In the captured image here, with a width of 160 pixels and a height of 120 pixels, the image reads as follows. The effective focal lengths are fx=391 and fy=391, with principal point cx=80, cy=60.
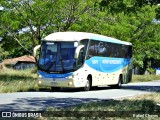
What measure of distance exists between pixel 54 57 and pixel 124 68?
10.3m

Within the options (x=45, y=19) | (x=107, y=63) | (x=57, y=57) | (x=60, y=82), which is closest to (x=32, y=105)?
(x=60, y=82)

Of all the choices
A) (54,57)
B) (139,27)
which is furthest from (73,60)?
(139,27)

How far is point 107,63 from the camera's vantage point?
27.6 m

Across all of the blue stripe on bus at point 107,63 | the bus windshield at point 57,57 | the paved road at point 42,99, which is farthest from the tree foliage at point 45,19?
the paved road at point 42,99

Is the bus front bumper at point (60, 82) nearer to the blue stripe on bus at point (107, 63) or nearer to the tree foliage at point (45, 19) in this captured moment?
the blue stripe on bus at point (107, 63)

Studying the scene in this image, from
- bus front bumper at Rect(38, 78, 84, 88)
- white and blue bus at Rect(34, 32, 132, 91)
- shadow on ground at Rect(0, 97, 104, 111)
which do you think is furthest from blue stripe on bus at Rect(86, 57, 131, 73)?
shadow on ground at Rect(0, 97, 104, 111)

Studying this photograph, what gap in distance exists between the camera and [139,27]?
48812mm

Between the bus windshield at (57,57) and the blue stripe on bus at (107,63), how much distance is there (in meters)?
1.80

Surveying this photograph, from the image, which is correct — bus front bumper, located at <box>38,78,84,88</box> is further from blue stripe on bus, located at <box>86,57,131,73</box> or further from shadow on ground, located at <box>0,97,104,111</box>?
shadow on ground, located at <box>0,97,104,111</box>

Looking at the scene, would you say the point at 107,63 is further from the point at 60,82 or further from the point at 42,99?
the point at 42,99

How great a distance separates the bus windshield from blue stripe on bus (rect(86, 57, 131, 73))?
1799mm

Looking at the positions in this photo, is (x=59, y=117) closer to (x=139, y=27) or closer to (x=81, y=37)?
(x=81, y=37)

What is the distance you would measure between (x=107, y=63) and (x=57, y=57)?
19.6ft

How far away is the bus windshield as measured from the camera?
22.5 m
